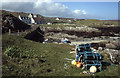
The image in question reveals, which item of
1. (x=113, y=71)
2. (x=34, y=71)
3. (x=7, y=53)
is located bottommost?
(x=113, y=71)

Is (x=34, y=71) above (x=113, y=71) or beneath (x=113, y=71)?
above

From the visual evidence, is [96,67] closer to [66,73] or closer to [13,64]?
[66,73]

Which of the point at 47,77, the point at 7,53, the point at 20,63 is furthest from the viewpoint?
the point at 7,53

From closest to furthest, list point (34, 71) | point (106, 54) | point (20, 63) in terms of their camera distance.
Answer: point (34, 71)
point (20, 63)
point (106, 54)

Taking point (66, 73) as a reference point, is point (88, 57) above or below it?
above

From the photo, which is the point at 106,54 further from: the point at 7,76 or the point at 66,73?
the point at 7,76

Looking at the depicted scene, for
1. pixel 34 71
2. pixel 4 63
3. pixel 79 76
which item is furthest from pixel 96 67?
pixel 4 63

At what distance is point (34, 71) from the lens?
1105cm

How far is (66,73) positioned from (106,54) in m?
9.79

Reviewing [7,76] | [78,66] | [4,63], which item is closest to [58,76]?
[78,66]

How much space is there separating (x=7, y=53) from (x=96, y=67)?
10.4 meters

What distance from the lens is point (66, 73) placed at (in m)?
11.3

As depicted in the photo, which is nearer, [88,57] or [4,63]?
[4,63]

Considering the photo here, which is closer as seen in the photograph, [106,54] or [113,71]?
[113,71]
